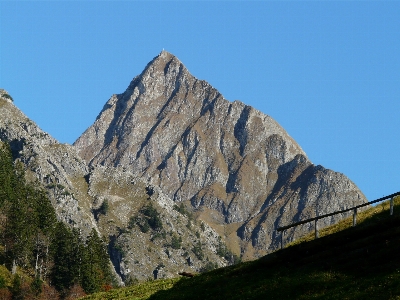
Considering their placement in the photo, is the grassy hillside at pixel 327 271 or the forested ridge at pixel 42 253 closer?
the grassy hillside at pixel 327 271

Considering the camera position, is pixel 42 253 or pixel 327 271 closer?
pixel 327 271

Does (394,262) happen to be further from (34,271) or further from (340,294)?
(34,271)

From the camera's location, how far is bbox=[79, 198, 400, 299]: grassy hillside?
41.1m

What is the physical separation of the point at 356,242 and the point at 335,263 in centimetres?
338

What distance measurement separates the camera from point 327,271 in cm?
4575

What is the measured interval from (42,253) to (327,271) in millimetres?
134698

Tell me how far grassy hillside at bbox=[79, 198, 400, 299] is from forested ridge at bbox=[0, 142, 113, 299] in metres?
101

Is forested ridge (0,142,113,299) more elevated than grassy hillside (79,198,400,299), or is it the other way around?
forested ridge (0,142,113,299)

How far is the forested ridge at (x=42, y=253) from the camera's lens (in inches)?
6078

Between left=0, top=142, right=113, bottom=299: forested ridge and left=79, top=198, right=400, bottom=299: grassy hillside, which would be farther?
left=0, top=142, right=113, bottom=299: forested ridge

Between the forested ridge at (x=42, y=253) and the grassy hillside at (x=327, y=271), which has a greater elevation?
the forested ridge at (x=42, y=253)

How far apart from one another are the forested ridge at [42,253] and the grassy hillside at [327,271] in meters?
101

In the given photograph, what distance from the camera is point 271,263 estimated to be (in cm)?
5359

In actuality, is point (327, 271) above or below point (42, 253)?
below
